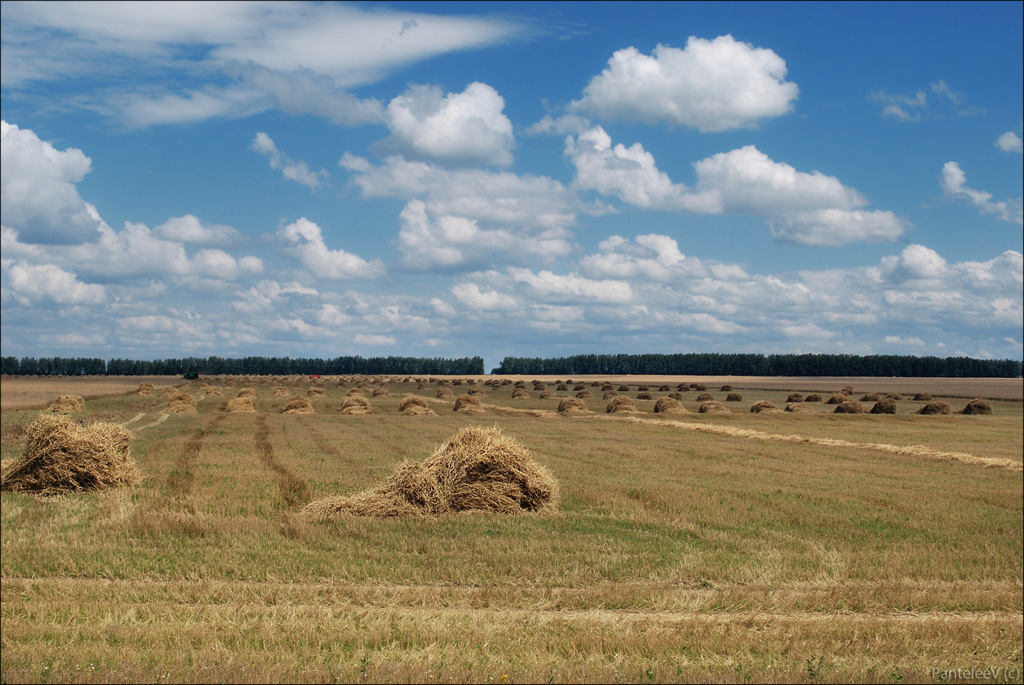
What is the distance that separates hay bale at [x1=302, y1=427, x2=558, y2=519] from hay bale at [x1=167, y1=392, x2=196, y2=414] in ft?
121

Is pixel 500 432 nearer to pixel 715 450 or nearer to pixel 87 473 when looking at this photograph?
pixel 87 473

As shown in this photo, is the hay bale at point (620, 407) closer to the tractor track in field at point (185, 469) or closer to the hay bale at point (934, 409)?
the hay bale at point (934, 409)

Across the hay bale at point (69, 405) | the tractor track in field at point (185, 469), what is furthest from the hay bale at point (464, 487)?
the hay bale at point (69, 405)

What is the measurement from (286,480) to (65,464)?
18.1ft

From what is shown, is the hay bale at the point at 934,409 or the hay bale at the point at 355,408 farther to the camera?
the hay bale at the point at 934,409

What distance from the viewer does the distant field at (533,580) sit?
8641 millimetres

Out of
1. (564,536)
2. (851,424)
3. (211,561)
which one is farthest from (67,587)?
(851,424)

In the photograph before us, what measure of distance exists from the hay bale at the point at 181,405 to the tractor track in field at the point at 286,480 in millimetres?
23005

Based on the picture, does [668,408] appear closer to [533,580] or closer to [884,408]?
[884,408]

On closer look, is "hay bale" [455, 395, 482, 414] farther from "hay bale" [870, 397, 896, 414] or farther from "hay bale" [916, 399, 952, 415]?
"hay bale" [916, 399, 952, 415]

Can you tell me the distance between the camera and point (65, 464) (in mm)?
19750

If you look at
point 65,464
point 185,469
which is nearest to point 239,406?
point 185,469

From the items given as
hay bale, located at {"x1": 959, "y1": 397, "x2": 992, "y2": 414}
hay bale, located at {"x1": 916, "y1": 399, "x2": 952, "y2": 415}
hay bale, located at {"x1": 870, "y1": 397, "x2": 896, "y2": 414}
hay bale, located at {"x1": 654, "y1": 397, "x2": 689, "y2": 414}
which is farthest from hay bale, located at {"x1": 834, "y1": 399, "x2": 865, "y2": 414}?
hay bale, located at {"x1": 654, "y1": 397, "x2": 689, "y2": 414}

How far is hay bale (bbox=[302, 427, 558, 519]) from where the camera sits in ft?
54.9
